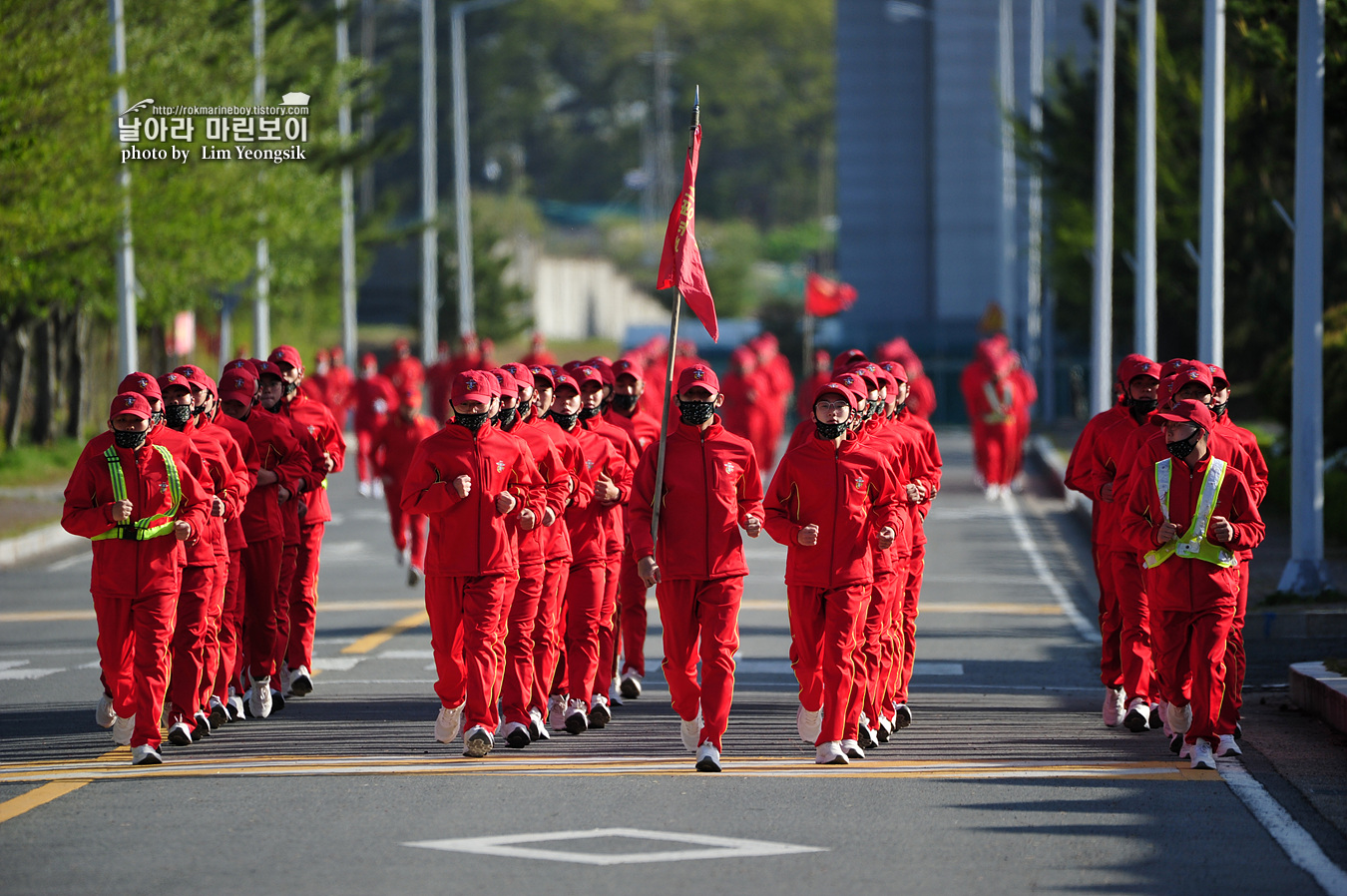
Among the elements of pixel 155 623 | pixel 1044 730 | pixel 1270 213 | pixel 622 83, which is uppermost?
pixel 622 83

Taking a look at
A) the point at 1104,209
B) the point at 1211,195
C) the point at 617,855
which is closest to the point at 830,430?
the point at 617,855

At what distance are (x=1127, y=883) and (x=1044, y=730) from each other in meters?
3.63

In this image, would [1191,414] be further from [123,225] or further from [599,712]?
[123,225]

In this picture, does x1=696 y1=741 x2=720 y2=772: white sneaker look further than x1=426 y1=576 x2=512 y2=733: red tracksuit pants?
No

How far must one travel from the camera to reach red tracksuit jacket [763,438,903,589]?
10.1m

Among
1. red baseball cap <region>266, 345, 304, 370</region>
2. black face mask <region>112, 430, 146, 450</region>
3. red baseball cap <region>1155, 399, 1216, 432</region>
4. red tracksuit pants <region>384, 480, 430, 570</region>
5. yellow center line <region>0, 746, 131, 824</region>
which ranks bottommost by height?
yellow center line <region>0, 746, 131, 824</region>

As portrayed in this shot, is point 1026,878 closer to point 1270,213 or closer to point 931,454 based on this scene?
point 931,454

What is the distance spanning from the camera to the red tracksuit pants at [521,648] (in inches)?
421

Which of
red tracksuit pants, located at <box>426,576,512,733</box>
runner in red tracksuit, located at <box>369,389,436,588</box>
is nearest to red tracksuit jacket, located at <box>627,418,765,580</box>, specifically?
red tracksuit pants, located at <box>426,576,512,733</box>

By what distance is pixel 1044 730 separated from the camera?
446 inches

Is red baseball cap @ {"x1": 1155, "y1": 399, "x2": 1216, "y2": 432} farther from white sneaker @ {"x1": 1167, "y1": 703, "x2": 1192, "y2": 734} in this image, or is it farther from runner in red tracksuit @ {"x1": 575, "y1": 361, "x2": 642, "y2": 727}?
runner in red tracksuit @ {"x1": 575, "y1": 361, "x2": 642, "y2": 727}

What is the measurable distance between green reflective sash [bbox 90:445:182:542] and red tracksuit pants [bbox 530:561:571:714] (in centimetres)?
184

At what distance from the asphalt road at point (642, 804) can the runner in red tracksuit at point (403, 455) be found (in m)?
4.39

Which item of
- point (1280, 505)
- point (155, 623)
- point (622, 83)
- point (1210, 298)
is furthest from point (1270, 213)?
point (622, 83)
